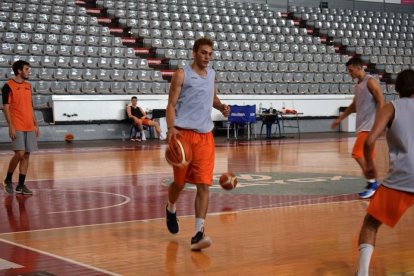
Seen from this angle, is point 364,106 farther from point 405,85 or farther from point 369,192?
point 405,85

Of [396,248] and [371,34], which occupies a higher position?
[371,34]

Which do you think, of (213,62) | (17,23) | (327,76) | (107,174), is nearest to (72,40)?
(17,23)

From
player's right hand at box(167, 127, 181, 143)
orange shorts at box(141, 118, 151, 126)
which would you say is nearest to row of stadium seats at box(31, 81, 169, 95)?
orange shorts at box(141, 118, 151, 126)

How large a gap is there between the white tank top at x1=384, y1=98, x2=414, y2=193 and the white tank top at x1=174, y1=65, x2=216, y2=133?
230 cm

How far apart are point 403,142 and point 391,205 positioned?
18.4 inches

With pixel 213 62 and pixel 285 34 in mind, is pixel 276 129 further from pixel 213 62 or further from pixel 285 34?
pixel 285 34

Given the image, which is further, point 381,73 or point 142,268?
point 381,73

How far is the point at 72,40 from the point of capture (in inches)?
1040

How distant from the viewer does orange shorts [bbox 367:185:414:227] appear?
552 cm

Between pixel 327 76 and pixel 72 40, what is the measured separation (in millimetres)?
10674

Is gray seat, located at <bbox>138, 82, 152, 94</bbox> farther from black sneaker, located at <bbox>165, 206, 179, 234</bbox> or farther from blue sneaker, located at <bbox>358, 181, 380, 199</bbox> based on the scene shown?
black sneaker, located at <bbox>165, 206, 179, 234</bbox>

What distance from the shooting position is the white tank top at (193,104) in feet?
24.2

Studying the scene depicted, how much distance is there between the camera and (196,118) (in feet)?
24.3

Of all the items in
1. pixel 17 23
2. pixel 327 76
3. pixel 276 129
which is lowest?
pixel 276 129
